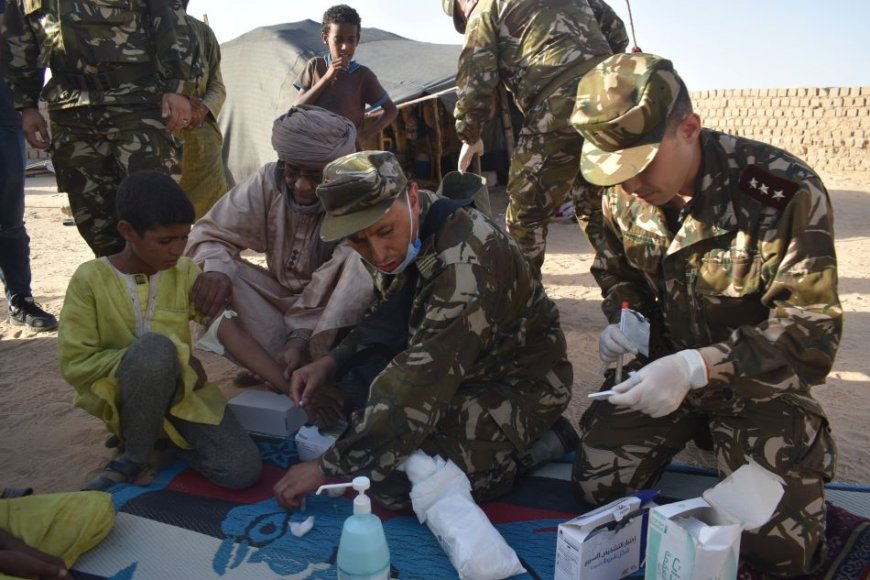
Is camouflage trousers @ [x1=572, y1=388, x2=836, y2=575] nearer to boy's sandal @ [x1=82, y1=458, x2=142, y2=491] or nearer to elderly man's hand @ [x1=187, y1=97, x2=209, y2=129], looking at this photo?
boy's sandal @ [x1=82, y1=458, x2=142, y2=491]

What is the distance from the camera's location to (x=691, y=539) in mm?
1607

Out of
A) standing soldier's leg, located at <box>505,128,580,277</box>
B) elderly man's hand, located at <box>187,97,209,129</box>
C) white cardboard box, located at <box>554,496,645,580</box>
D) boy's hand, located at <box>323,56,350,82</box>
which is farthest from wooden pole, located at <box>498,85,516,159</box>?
white cardboard box, located at <box>554,496,645,580</box>

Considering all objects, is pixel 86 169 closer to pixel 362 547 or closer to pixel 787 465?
pixel 362 547

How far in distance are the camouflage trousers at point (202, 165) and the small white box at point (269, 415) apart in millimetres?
2522

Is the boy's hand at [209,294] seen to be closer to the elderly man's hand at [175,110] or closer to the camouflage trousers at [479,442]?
the camouflage trousers at [479,442]

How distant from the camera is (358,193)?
201 centimetres

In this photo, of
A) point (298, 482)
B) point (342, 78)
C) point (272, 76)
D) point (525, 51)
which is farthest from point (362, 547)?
point (272, 76)

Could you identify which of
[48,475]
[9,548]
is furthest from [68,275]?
[9,548]

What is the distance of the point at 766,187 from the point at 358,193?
1.14 metres

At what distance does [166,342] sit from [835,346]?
2015mm

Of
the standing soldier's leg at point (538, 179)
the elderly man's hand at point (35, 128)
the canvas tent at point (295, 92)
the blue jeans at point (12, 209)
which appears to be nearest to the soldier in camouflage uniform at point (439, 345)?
the standing soldier's leg at point (538, 179)

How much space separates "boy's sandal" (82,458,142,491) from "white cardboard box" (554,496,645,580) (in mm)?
1536

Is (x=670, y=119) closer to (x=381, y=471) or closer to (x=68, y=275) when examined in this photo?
(x=381, y=471)

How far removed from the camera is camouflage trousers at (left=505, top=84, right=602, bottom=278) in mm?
3785
